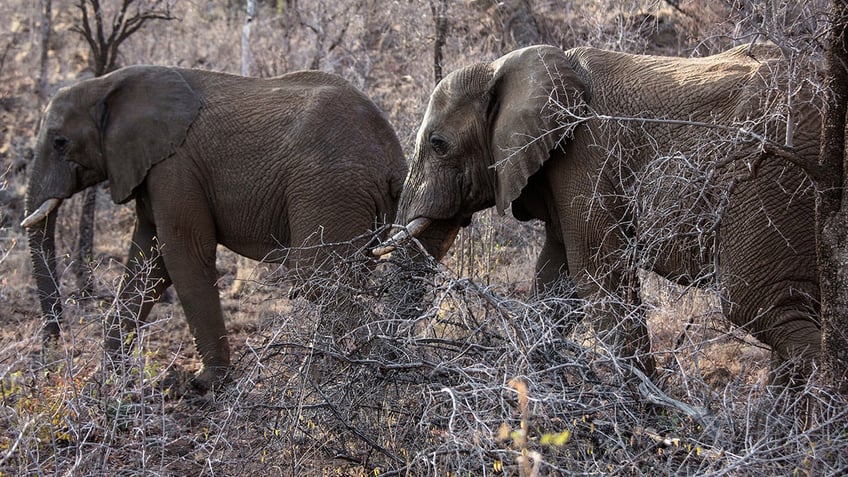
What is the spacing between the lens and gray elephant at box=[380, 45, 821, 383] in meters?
4.97

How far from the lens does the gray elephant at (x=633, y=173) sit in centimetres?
497

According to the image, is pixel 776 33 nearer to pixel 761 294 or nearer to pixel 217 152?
pixel 761 294

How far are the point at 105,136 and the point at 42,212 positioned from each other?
798 mm

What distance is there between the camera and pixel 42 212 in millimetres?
8117

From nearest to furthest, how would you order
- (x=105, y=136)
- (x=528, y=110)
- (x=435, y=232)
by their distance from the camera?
(x=528, y=110), (x=435, y=232), (x=105, y=136)

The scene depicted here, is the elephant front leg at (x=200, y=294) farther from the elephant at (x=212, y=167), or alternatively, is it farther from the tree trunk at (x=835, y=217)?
the tree trunk at (x=835, y=217)

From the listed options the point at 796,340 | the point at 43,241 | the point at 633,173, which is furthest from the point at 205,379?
the point at 796,340

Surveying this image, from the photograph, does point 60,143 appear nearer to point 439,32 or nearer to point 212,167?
point 212,167

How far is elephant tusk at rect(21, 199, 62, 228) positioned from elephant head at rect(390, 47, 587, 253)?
307 cm

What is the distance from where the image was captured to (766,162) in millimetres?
5059

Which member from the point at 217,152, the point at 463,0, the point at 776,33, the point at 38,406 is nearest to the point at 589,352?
the point at 776,33

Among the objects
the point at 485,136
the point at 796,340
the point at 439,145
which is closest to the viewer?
the point at 796,340

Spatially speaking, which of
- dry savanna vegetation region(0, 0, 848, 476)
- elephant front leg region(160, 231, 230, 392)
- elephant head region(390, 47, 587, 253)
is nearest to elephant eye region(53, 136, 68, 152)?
elephant front leg region(160, 231, 230, 392)

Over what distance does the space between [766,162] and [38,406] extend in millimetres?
3973
